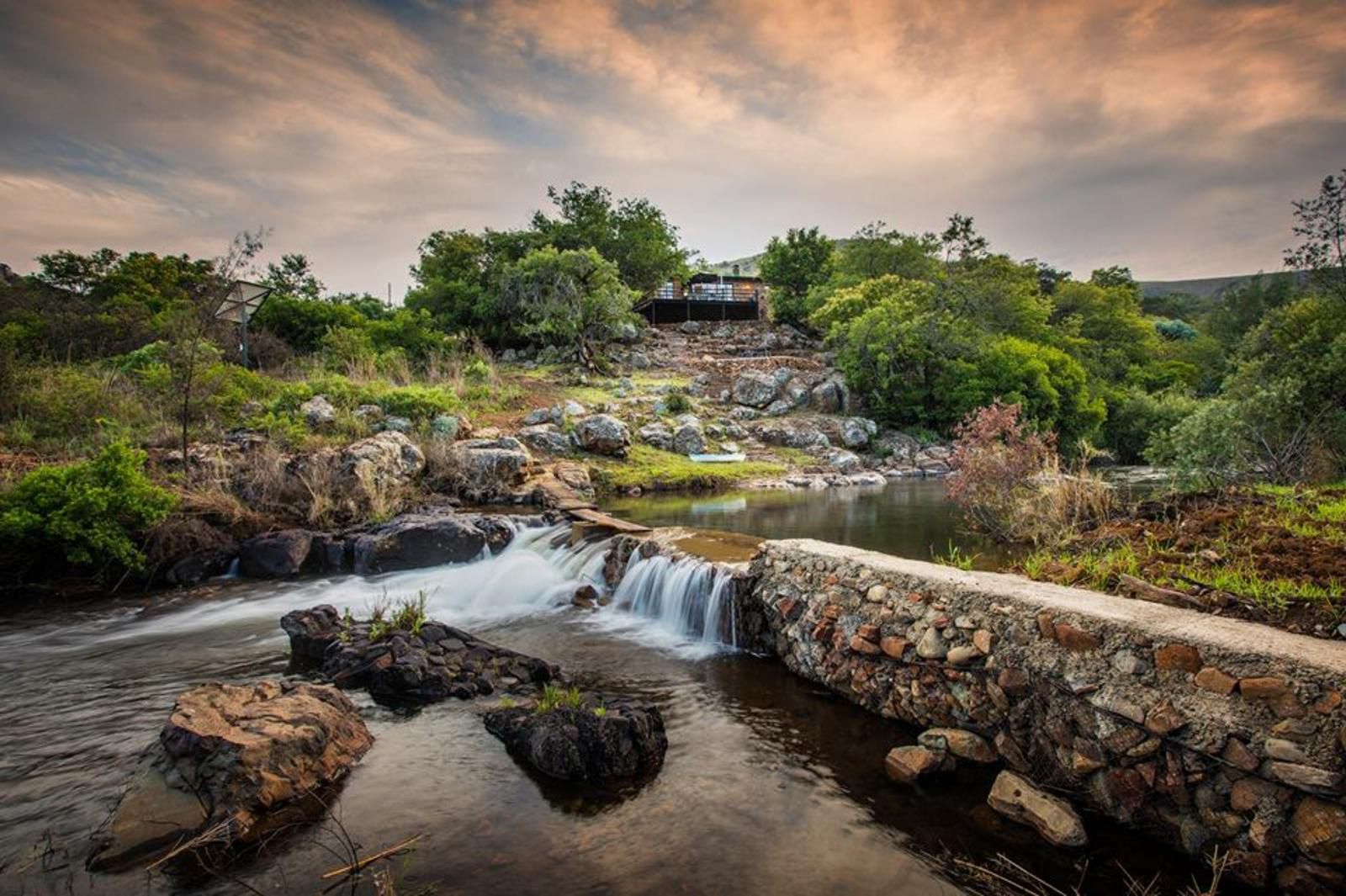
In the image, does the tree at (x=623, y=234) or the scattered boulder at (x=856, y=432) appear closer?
the scattered boulder at (x=856, y=432)

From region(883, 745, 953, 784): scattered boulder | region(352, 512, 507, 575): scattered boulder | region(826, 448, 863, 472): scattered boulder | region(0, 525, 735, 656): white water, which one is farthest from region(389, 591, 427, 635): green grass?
region(826, 448, 863, 472): scattered boulder

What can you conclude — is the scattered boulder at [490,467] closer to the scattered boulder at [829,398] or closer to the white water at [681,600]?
the white water at [681,600]

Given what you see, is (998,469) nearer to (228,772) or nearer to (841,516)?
(841,516)

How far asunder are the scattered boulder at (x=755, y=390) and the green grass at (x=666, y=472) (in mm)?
7532

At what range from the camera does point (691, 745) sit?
521 centimetres

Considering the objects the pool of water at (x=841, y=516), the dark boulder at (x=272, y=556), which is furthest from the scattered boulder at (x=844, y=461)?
the dark boulder at (x=272, y=556)

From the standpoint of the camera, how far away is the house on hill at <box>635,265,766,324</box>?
4819cm

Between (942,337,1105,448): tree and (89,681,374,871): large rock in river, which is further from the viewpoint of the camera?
(942,337,1105,448): tree

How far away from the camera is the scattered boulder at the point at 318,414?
1644 cm

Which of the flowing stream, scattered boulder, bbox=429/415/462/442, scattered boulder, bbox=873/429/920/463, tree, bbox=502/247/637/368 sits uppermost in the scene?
tree, bbox=502/247/637/368

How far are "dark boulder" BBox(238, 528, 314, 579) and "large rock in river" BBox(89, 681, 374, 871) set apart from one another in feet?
20.8

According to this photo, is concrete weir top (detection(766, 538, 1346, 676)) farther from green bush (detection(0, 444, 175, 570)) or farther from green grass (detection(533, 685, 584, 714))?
green bush (detection(0, 444, 175, 570))

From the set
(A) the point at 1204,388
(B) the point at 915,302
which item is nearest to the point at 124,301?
(B) the point at 915,302

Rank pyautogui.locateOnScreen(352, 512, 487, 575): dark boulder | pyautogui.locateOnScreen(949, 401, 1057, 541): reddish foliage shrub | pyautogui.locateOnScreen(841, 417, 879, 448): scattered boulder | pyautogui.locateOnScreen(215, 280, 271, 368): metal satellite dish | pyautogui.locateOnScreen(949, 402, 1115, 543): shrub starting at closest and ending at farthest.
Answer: pyautogui.locateOnScreen(949, 402, 1115, 543): shrub → pyautogui.locateOnScreen(949, 401, 1057, 541): reddish foliage shrub → pyautogui.locateOnScreen(352, 512, 487, 575): dark boulder → pyautogui.locateOnScreen(215, 280, 271, 368): metal satellite dish → pyautogui.locateOnScreen(841, 417, 879, 448): scattered boulder
